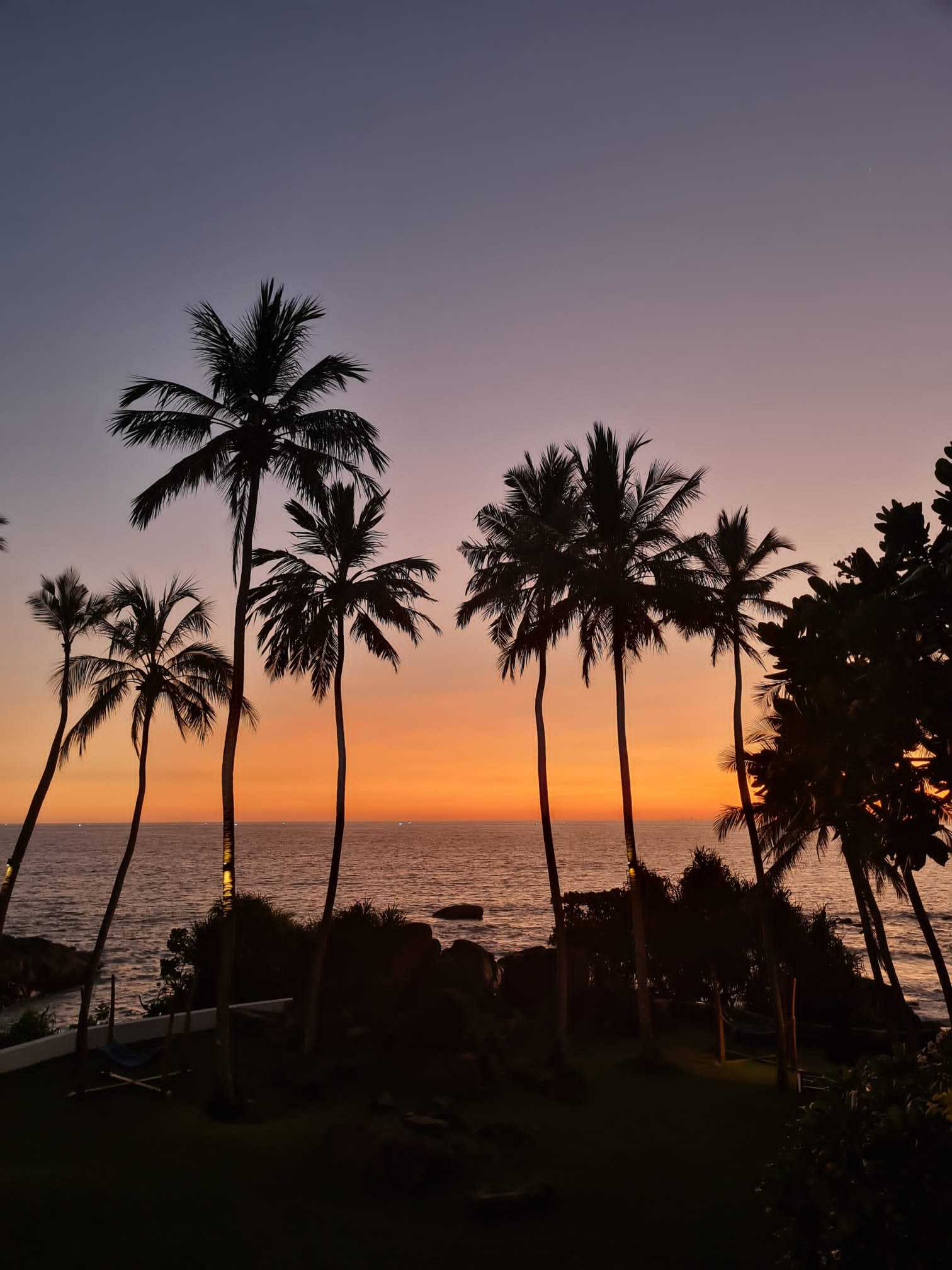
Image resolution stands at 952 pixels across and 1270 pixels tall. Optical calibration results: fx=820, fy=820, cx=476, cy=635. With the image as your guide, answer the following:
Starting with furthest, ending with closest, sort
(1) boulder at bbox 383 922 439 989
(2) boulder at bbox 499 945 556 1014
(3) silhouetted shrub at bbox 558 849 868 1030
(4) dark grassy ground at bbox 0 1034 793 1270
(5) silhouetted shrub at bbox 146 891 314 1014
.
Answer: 1. (3) silhouetted shrub at bbox 558 849 868 1030
2. (2) boulder at bbox 499 945 556 1014
3. (5) silhouetted shrub at bbox 146 891 314 1014
4. (1) boulder at bbox 383 922 439 989
5. (4) dark grassy ground at bbox 0 1034 793 1270

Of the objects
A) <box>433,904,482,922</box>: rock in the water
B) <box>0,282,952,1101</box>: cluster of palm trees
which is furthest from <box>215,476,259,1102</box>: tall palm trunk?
<box>433,904,482,922</box>: rock in the water

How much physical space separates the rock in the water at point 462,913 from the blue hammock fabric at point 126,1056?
58.5 meters

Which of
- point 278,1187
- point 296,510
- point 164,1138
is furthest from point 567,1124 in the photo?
point 296,510

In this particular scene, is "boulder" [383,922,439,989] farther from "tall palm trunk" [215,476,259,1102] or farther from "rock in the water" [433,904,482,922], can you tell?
"rock in the water" [433,904,482,922]

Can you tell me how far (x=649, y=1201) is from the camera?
42.2 ft

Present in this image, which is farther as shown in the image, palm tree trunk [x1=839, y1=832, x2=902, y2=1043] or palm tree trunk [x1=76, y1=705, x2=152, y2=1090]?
palm tree trunk [x1=839, y1=832, x2=902, y2=1043]

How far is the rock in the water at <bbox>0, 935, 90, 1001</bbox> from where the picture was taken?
4175 centimetres

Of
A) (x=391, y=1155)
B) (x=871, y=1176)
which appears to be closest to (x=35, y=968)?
(x=391, y=1155)

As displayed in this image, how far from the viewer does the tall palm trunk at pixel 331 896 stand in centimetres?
2059

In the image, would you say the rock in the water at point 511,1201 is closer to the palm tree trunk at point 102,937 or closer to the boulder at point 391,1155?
the boulder at point 391,1155

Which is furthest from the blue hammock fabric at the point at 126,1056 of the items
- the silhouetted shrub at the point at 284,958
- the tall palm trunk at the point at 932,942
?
the tall palm trunk at the point at 932,942

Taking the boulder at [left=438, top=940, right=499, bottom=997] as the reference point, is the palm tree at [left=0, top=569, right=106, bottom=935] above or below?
above

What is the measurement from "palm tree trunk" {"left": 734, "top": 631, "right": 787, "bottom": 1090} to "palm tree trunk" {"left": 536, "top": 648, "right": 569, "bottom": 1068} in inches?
204

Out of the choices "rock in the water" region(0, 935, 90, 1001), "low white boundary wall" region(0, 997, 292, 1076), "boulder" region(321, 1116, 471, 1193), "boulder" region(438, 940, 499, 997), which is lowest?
"rock in the water" region(0, 935, 90, 1001)
